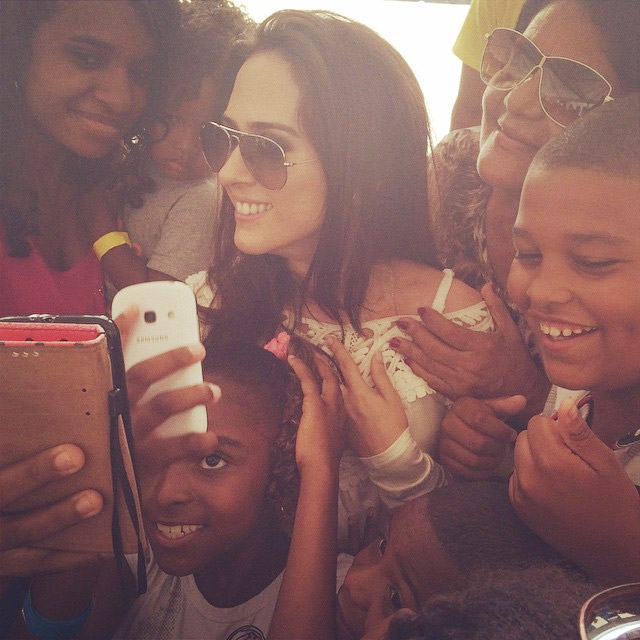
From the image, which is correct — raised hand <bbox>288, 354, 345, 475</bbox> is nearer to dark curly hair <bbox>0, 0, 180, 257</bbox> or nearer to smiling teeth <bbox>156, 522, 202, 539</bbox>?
smiling teeth <bbox>156, 522, 202, 539</bbox>

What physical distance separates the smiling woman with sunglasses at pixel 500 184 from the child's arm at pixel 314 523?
168 mm

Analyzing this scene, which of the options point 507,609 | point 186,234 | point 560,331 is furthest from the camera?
point 186,234

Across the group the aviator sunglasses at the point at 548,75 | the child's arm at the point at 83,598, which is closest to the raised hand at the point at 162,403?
the child's arm at the point at 83,598

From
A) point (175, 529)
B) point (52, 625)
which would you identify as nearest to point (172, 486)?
point (175, 529)

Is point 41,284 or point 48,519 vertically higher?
point 41,284

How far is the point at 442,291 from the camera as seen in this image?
99 centimetres

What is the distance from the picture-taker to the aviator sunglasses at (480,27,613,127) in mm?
851

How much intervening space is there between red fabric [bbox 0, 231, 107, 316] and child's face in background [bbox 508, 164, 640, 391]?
0.68 m

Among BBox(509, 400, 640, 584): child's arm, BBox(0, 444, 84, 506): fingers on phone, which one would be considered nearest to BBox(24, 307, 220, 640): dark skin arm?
BBox(0, 444, 84, 506): fingers on phone

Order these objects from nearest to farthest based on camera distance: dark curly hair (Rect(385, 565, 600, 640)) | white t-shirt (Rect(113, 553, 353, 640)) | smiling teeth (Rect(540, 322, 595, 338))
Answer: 1. dark curly hair (Rect(385, 565, 600, 640))
2. smiling teeth (Rect(540, 322, 595, 338))
3. white t-shirt (Rect(113, 553, 353, 640))

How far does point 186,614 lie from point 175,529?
0.51 ft

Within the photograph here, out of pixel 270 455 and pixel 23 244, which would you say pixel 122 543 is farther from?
pixel 23 244

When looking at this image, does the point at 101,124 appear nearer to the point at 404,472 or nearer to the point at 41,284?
the point at 41,284

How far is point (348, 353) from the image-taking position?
0.98 m
